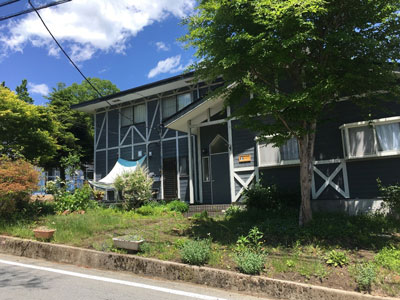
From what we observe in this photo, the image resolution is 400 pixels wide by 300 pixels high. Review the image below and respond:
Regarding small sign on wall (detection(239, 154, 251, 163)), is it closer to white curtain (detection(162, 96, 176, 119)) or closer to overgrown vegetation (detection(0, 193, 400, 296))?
overgrown vegetation (detection(0, 193, 400, 296))

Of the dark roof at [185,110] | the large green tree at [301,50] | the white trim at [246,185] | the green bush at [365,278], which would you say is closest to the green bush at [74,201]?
the dark roof at [185,110]

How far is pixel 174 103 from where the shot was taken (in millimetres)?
16906

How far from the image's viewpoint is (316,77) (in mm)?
6789

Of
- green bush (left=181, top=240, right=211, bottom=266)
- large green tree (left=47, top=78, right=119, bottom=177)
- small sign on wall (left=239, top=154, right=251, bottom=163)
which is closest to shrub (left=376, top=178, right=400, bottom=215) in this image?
small sign on wall (left=239, top=154, right=251, bottom=163)

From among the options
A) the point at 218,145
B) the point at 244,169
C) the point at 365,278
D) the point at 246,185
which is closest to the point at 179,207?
the point at 246,185

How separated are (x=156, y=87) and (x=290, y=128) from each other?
1060 cm

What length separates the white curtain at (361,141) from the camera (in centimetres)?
918

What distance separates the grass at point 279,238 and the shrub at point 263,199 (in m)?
0.56

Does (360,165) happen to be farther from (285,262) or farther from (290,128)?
(285,262)

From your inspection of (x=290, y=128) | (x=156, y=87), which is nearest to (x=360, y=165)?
(x=290, y=128)

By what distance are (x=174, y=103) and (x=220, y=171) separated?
599cm

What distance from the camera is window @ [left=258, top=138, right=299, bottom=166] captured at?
404 inches

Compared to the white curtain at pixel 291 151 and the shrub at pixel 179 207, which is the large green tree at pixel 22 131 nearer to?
the shrub at pixel 179 207

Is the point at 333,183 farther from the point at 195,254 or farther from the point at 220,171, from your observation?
the point at 195,254
